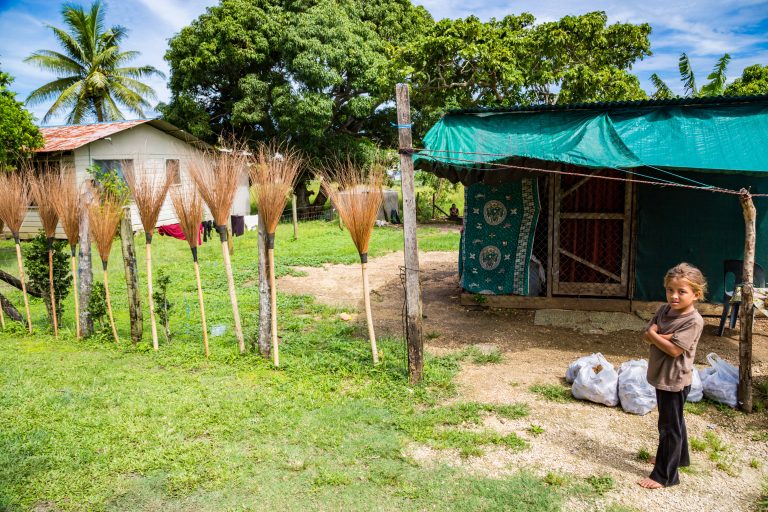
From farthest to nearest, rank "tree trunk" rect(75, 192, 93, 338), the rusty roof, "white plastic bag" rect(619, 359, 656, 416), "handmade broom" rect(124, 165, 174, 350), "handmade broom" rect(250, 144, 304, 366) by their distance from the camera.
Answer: the rusty roof, "tree trunk" rect(75, 192, 93, 338), "handmade broom" rect(124, 165, 174, 350), "handmade broom" rect(250, 144, 304, 366), "white plastic bag" rect(619, 359, 656, 416)

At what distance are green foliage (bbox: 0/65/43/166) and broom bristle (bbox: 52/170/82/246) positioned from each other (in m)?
6.23

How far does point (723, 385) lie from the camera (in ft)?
13.7

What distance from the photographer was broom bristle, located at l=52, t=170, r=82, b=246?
5.94 metres

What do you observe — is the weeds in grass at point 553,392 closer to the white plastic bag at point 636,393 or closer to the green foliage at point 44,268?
the white plastic bag at point 636,393

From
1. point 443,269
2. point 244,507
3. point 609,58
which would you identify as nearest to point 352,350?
point 244,507

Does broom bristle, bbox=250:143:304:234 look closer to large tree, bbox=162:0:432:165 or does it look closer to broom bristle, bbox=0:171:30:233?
broom bristle, bbox=0:171:30:233

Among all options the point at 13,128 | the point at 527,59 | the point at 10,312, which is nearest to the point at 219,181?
the point at 10,312

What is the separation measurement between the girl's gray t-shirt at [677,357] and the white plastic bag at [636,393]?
96cm

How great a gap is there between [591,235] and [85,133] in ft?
48.5

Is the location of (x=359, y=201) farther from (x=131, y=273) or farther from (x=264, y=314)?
(x=131, y=273)

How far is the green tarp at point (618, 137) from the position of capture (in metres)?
5.09

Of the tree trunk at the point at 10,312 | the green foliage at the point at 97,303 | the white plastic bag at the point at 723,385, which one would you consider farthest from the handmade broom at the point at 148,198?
the white plastic bag at the point at 723,385

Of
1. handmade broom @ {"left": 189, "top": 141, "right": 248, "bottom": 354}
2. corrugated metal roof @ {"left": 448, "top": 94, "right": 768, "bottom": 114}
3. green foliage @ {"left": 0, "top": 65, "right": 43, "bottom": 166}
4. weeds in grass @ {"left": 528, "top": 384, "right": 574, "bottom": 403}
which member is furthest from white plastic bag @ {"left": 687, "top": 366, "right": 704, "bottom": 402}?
green foliage @ {"left": 0, "top": 65, "right": 43, "bottom": 166}

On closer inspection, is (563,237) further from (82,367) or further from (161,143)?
(161,143)
